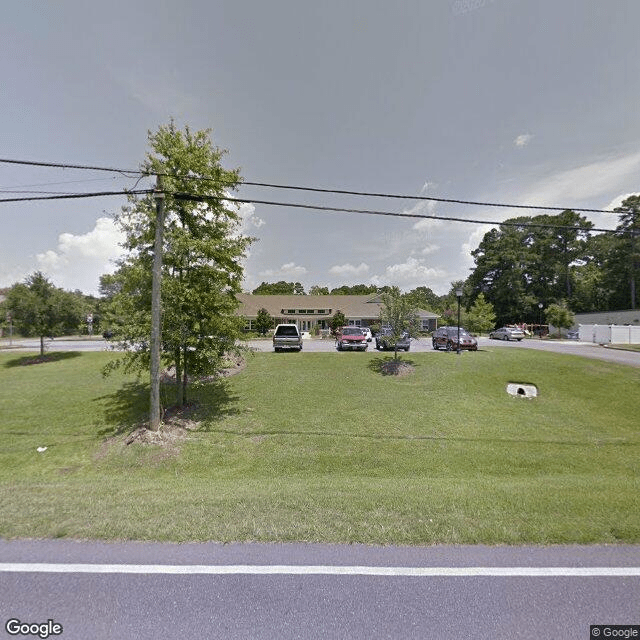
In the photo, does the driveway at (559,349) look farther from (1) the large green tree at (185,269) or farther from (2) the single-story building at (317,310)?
(2) the single-story building at (317,310)

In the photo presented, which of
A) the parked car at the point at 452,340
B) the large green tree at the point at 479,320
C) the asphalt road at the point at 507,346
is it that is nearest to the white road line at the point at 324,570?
the asphalt road at the point at 507,346

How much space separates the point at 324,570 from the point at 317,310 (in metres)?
47.1

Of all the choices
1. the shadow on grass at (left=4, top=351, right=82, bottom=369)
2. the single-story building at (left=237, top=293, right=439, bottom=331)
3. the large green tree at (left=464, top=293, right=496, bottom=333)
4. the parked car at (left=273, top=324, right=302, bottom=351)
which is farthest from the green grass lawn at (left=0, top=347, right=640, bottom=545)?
the single-story building at (left=237, top=293, right=439, bottom=331)

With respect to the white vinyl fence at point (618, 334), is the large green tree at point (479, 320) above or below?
above

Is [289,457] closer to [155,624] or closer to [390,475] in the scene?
[390,475]

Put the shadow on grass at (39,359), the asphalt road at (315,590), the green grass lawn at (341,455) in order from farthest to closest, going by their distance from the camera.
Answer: the shadow on grass at (39,359) → the green grass lawn at (341,455) → the asphalt road at (315,590)

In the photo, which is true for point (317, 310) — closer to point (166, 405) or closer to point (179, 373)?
point (166, 405)

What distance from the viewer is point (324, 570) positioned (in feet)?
9.88

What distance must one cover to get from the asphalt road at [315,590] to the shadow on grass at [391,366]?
10.7m

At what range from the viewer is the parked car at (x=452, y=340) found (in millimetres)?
19578

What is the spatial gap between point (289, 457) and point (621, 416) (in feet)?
34.4

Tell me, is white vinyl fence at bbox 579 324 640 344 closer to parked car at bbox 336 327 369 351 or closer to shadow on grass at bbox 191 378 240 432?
parked car at bbox 336 327 369 351

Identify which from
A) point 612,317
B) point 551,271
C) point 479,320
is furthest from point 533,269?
point 479,320

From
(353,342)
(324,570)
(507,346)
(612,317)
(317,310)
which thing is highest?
(317,310)
